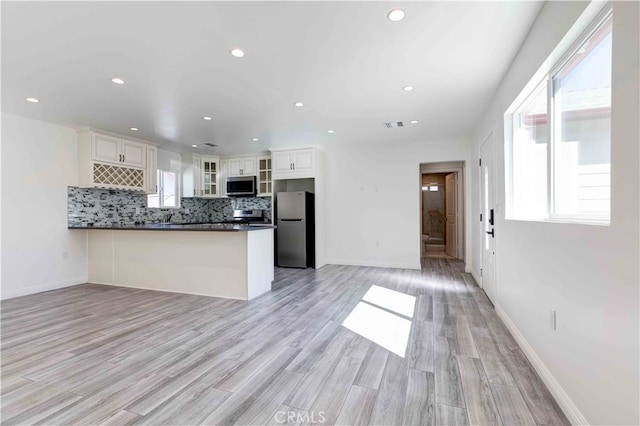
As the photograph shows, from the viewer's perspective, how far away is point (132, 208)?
210 inches

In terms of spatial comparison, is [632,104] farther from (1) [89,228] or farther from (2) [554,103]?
(1) [89,228]

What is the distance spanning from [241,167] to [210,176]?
0.77 meters

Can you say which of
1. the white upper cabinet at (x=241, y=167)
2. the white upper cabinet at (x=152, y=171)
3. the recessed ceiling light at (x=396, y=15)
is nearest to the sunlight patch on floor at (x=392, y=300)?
the recessed ceiling light at (x=396, y=15)

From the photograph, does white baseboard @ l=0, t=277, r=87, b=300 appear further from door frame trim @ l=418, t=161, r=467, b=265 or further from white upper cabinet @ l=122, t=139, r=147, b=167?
door frame trim @ l=418, t=161, r=467, b=265

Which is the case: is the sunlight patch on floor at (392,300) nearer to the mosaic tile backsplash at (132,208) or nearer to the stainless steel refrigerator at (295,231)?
the stainless steel refrigerator at (295,231)

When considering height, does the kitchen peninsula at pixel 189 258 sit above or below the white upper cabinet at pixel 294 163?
below

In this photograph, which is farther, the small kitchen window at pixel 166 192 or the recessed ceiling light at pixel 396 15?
the small kitchen window at pixel 166 192

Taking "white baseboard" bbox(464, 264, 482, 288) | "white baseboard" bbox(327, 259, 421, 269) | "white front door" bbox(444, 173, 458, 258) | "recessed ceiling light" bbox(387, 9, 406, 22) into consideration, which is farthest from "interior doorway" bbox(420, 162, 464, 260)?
"recessed ceiling light" bbox(387, 9, 406, 22)

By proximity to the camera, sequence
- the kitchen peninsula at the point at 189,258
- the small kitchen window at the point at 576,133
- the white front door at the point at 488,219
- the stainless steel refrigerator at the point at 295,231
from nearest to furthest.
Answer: the small kitchen window at the point at 576,133 < the white front door at the point at 488,219 < the kitchen peninsula at the point at 189,258 < the stainless steel refrigerator at the point at 295,231

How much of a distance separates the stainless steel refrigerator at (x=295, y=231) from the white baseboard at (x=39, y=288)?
10.7 feet

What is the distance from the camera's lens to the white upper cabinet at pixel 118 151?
4516 millimetres

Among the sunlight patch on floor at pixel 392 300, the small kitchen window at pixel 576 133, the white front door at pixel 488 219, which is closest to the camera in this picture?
the small kitchen window at pixel 576 133

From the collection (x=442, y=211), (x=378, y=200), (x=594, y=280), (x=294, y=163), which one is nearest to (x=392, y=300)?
(x=594, y=280)

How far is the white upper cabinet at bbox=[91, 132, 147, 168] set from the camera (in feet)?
14.8
